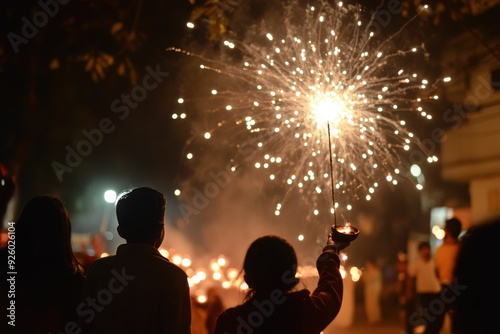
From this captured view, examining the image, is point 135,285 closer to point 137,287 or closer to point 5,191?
point 137,287

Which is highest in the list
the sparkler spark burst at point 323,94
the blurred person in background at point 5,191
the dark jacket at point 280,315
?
the sparkler spark burst at point 323,94

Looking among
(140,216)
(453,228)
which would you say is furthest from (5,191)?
(453,228)

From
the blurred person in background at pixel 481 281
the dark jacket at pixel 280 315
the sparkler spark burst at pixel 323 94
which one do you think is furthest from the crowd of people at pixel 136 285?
the sparkler spark burst at pixel 323 94

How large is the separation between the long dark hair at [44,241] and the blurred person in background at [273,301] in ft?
3.52

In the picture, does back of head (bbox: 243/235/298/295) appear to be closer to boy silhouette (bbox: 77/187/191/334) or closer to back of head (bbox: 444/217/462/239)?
boy silhouette (bbox: 77/187/191/334)

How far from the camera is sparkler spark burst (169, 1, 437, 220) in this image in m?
7.12

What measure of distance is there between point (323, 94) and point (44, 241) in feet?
12.0

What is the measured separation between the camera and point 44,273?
13.5 ft

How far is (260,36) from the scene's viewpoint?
324 inches

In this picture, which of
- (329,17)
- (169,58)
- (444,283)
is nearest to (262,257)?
(329,17)

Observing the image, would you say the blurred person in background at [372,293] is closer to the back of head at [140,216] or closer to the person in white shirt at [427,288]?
the person in white shirt at [427,288]

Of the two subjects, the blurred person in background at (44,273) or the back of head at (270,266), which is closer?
the back of head at (270,266)

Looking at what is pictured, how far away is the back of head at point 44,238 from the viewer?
4.14 metres

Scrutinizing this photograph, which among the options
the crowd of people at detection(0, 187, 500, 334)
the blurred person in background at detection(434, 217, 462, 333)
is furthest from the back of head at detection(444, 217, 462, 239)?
the crowd of people at detection(0, 187, 500, 334)
